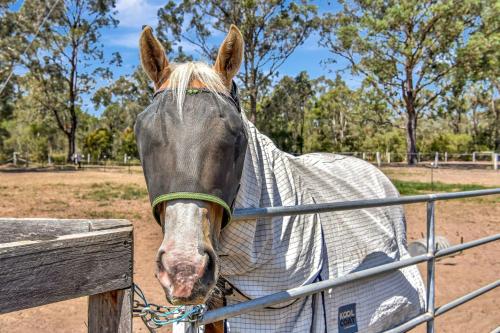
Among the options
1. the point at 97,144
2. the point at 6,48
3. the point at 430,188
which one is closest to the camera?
the point at 430,188

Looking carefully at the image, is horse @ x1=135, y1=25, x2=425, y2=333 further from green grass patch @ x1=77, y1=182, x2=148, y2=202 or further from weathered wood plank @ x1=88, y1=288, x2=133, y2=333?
green grass patch @ x1=77, y1=182, x2=148, y2=202

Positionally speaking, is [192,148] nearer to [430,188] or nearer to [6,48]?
[430,188]

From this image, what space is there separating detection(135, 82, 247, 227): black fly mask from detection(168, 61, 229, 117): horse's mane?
3 centimetres

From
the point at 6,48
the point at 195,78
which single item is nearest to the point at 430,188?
the point at 195,78

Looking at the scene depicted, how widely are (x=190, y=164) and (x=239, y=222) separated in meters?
0.46

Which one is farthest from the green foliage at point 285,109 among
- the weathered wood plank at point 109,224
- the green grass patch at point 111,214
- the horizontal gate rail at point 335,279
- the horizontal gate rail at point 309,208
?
the weathered wood plank at point 109,224

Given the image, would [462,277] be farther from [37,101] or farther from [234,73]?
[37,101]

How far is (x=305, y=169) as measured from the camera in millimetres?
2633

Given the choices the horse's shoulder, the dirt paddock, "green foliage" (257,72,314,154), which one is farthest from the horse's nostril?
"green foliage" (257,72,314,154)

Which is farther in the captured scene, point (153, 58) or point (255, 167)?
point (255, 167)

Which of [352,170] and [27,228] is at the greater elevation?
[352,170]

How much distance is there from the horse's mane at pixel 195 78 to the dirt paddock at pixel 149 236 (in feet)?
10.9

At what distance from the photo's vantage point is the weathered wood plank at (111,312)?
1.17 metres

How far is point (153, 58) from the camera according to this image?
5.46 feet
